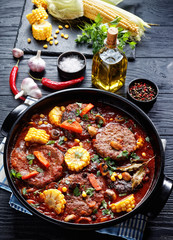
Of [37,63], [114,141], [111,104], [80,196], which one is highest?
[37,63]

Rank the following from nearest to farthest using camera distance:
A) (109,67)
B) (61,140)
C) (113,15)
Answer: (61,140) → (109,67) → (113,15)

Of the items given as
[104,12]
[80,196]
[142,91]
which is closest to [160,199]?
[80,196]

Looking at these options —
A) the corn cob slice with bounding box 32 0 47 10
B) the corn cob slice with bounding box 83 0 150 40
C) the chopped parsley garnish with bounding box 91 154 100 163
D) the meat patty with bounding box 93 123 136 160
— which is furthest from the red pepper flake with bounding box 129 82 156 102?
the corn cob slice with bounding box 32 0 47 10

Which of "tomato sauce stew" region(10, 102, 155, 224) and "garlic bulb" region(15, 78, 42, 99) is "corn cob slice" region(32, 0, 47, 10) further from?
"tomato sauce stew" region(10, 102, 155, 224)

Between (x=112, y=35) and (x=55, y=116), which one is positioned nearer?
(x=112, y=35)

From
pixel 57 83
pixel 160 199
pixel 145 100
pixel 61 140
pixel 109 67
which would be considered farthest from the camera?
pixel 57 83

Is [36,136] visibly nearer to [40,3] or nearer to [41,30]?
[41,30]
